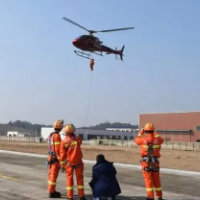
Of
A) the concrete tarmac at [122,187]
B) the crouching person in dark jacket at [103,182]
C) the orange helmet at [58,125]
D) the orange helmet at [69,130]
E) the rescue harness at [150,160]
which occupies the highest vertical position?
the orange helmet at [58,125]

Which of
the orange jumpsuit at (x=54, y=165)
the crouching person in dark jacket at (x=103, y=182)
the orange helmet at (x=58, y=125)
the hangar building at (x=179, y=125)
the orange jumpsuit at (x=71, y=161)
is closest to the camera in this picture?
the crouching person in dark jacket at (x=103, y=182)

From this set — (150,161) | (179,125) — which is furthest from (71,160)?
(179,125)

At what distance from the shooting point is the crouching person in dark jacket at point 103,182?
25.0ft

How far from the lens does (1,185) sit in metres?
10.4

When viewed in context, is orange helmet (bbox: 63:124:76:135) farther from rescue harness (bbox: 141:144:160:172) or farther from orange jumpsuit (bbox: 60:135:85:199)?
rescue harness (bbox: 141:144:160:172)

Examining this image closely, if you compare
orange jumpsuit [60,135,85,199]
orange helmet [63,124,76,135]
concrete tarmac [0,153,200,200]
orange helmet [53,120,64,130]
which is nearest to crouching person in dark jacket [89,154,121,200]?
orange jumpsuit [60,135,85,199]

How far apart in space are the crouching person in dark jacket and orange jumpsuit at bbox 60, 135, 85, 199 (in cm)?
36

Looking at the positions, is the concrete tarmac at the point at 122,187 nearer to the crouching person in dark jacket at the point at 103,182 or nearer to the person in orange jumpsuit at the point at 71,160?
the person in orange jumpsuit at the point at 71,160

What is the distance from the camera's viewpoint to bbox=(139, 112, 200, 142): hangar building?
2776 inches

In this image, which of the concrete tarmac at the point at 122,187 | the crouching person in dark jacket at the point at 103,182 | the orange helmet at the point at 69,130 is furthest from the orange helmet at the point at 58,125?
the concrete tarmac at the point at 122,187

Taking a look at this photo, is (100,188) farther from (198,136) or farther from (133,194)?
(198,136)

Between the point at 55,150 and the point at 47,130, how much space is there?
91.2 metres

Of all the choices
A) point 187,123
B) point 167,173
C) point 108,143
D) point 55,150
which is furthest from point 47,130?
point 55,150

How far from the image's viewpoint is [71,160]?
798 cm
